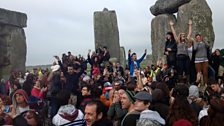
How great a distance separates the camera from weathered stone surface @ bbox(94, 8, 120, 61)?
24.6 metres

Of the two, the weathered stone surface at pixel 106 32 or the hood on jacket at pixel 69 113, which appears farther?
the weathered stone surface at pixel 106 32

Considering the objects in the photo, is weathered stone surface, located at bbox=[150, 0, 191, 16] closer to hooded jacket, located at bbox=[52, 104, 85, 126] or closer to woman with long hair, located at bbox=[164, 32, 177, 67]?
woman with long hair, located at bbox=[164, 32, 177, 67]

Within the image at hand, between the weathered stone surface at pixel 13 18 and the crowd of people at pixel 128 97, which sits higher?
the weathered stone surface at pixel 13 18

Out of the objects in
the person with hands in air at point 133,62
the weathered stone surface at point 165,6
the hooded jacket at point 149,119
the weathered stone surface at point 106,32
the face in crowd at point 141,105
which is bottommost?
the hooded jacket at point 149,119

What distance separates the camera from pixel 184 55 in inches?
472

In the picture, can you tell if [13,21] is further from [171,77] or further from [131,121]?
[131,121]

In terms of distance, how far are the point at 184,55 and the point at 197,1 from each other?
5.65 meters

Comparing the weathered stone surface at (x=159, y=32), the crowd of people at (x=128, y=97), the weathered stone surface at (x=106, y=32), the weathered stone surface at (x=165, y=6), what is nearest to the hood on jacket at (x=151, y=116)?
the crowd of people at (x=128, y=97)

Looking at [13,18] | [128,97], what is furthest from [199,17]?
[128,97]

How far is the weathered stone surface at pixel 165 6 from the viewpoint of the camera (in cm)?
1931

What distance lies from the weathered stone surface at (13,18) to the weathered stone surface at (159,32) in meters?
6.67

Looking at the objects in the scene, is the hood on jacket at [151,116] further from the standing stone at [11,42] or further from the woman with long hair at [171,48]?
the standing stone at [11,42]

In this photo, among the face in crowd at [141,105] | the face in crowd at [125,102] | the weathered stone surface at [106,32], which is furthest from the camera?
the weathered stone surface at [106,32]

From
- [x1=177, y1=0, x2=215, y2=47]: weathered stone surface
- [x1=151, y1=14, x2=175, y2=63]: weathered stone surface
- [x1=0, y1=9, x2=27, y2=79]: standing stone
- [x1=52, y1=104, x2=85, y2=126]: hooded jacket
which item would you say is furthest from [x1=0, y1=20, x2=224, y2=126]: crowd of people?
[x1=0, y1=9, x2=27, y2=79]: standing stone
